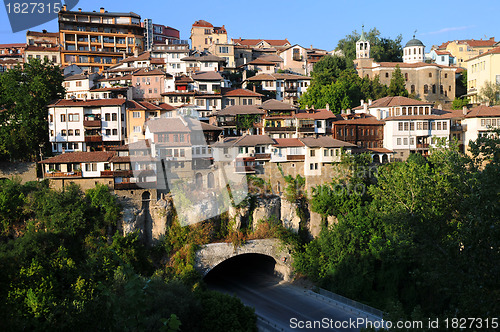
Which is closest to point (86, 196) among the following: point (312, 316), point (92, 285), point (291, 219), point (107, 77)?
point (92, 285)

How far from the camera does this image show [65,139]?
1805 inches

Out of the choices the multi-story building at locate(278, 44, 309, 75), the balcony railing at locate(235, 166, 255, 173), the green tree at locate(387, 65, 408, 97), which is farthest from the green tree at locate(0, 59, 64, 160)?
the green tree at locate(387, 65, 408, 97)

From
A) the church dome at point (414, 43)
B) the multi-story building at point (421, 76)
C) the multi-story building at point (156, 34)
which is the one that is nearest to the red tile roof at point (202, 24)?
the multi-story building at point (156, 34)

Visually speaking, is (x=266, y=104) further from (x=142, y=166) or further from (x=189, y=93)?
(x=142, y=166)

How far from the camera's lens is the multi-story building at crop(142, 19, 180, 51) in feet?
269

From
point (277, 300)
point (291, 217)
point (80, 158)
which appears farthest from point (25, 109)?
point (277, 300)

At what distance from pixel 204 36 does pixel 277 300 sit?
52.4 meters

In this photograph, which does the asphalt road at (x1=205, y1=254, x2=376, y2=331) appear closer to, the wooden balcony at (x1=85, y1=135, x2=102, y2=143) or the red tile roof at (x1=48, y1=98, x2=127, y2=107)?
the wooden balcony at (x1=85, y1=135, x2=102, y2=143)

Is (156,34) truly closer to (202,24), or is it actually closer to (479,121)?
(202,24)

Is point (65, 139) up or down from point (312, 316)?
up

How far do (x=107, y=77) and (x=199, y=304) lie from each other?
130ft

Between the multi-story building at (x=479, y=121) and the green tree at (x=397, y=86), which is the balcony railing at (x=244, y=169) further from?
the green tree at (x=397, y=86)

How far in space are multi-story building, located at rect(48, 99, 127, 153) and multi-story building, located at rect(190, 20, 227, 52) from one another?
32.5m

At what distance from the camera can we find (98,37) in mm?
74000
